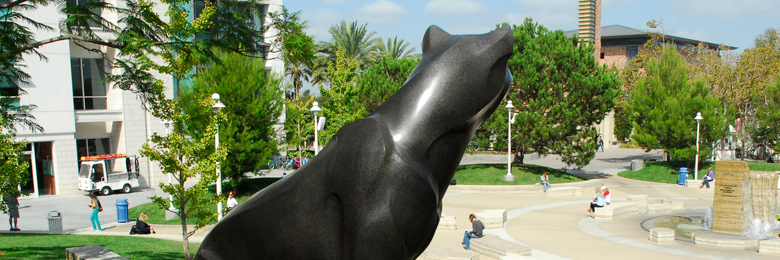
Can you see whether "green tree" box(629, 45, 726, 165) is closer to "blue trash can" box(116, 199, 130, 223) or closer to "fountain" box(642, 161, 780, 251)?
"fountain" box(642, 161, 780, 251)

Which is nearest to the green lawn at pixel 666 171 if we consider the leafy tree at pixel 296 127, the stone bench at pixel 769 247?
the stone bench at pixel 769 247

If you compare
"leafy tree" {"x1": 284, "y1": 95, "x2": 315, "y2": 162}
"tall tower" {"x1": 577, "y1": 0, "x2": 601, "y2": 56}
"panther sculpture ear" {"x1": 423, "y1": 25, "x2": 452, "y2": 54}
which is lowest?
"leafy tree" {"x1": 284, "y1": 95, "x2": 315, "y2": 162}

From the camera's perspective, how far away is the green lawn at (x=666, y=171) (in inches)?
1296

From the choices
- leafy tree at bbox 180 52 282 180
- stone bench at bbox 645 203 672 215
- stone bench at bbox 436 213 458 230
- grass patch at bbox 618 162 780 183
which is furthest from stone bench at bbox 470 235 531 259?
grass patch at bbox 618 162 780 183

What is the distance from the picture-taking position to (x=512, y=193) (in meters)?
27.7

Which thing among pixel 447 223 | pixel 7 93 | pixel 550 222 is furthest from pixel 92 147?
pixel 550 222

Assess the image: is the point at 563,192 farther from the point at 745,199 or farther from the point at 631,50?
the point at 631,50

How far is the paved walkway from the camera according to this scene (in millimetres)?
15977

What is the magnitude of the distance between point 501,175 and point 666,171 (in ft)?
32.9

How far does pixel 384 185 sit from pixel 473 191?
2351 centimetres

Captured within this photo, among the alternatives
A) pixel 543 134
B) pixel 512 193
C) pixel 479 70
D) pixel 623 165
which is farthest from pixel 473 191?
pixel 479 70

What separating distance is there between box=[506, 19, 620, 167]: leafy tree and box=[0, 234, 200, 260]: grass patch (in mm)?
18685

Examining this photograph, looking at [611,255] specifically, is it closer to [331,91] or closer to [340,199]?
[340,199]

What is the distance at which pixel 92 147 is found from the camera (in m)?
32.6
